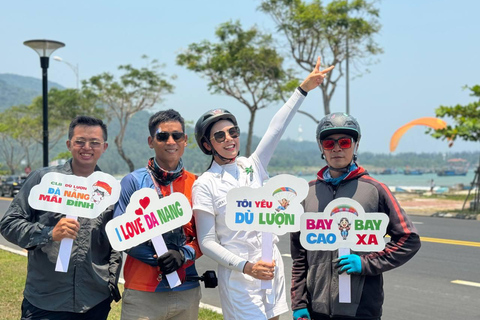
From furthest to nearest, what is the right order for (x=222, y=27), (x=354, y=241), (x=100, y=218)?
(x=222, y=27)
(x=100, y=218)
(x=354, y=241)

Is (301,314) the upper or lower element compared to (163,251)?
lower

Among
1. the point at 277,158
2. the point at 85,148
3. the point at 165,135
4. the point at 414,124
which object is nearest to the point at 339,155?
the point at 165,135

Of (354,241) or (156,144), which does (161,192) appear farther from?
(354,241)

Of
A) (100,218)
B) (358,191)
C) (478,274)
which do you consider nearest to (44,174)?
(100,218)

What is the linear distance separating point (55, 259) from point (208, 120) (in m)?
1.15

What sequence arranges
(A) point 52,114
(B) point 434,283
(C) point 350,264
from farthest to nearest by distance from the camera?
(A) point 52,114
(B) point 434,283
(C) point 350,264

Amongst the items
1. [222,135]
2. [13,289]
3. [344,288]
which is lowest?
[13,289]

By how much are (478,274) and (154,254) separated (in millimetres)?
6509

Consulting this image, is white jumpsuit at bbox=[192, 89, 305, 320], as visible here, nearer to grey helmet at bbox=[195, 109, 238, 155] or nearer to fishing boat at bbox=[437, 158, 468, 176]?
grey helmet at bbox=[195, 109, 238, 155]

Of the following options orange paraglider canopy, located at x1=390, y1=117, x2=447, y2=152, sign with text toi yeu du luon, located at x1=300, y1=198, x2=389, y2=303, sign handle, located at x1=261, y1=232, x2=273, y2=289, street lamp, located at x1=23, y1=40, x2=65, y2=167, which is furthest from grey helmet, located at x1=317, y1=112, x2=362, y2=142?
orange paraglider canopy, located at x1=390, y1=117, x2=447, y2=152

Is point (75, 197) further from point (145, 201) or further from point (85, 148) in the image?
point (145, 201)

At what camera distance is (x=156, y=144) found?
322cm

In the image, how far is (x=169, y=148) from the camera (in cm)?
320

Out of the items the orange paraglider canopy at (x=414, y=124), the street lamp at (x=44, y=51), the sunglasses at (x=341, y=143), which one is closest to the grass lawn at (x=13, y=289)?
the sunglasses at (x=341, y=143)
